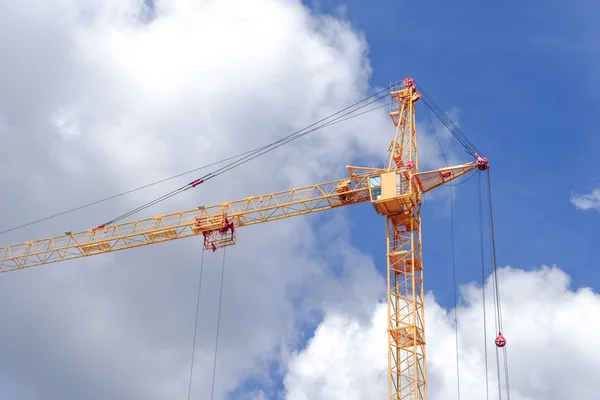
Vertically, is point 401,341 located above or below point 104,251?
below

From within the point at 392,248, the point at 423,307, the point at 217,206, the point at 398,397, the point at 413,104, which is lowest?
the point at 398,397

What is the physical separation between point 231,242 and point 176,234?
6.26m

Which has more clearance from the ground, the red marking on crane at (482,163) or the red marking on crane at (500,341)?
the red marking on crane at (482,163)

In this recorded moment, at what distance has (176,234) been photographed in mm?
99938

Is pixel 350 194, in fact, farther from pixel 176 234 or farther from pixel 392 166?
pixel 176 234

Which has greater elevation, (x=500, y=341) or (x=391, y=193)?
(x=391, y=193)

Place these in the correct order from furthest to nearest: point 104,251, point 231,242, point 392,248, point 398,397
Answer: point 104,251, point 231,242, point 392,248, point 398,397

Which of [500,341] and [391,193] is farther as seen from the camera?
[391,193]

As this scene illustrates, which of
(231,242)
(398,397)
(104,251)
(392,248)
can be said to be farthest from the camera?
(104,251)

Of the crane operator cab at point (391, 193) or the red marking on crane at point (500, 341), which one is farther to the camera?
the crane operator cab at point (391, 193)

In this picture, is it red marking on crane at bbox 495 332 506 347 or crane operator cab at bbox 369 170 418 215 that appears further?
crane operator cab at bbox 369 170 418 215

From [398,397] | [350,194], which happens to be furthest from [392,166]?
[398,397]

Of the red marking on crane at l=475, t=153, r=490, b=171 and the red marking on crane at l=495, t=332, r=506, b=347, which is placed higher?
the red marking on crane at l=475, t=153, r=490, b=171

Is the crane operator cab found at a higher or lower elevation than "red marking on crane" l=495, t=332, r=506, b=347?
higher
